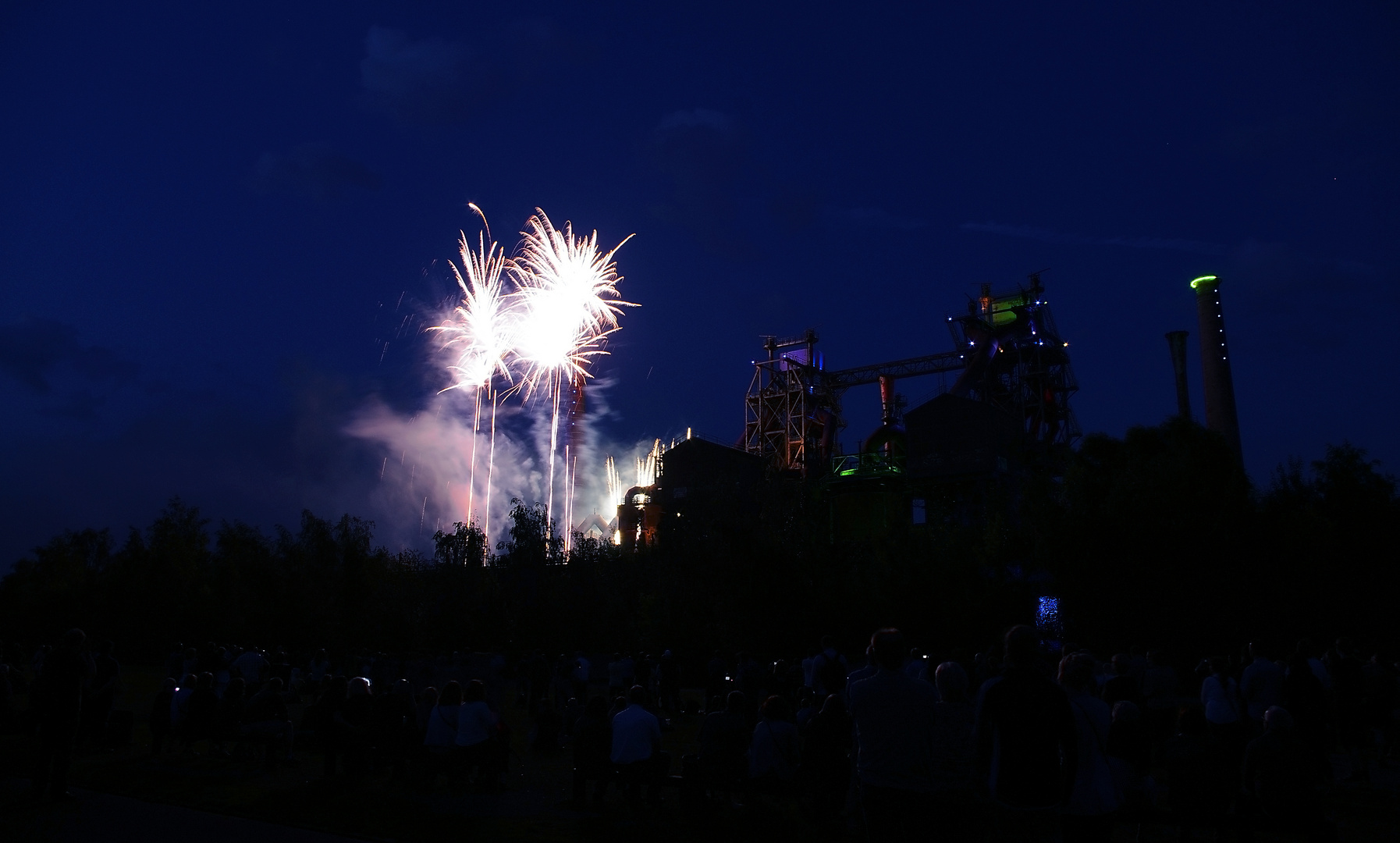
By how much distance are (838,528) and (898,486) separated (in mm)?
4486

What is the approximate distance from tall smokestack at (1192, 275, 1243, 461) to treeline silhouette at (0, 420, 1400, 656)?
28.0 feet

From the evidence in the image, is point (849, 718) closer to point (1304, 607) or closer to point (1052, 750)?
point (1052, 750)

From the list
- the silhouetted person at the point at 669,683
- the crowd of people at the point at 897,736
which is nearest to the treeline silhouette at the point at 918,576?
the silhouetted person at the point at 669,683

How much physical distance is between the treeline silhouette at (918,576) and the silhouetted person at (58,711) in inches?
902

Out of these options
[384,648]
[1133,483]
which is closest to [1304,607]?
[1133,483]

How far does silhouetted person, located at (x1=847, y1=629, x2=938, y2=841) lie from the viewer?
507cm

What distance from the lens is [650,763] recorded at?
9.54m

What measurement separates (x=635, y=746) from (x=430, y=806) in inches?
96.5

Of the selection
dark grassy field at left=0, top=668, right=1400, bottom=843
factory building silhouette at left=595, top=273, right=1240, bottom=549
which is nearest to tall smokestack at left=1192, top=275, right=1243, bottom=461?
factory building silhouette at left=595, top=273, right=1240, bottom=549

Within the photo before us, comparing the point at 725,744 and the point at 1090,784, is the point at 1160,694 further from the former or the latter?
the point at 1090,784

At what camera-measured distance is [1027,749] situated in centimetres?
466

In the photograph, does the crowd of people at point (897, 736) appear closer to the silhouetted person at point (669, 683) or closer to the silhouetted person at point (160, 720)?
the silhouetted person at point (160, 720)

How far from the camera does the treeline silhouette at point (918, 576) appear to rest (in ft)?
99.0

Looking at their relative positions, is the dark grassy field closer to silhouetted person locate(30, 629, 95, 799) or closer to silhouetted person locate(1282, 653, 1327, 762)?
silhouetted person locate(30, 629, 95, 799)
